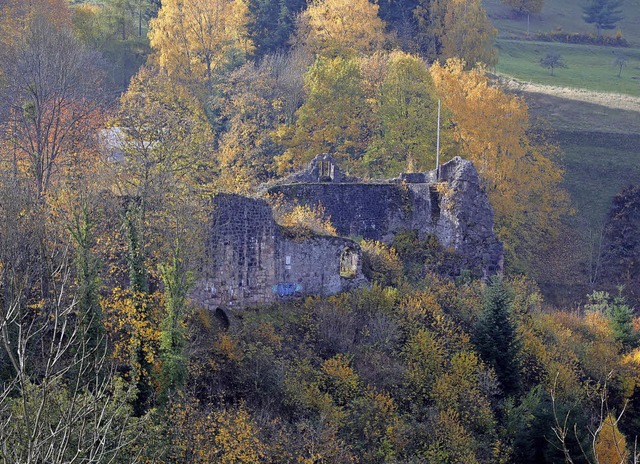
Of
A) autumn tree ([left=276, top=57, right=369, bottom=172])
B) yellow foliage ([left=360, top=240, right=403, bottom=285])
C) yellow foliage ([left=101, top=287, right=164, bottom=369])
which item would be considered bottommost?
yellow foliage ([left=360, top=240, right=403, bottom=285])

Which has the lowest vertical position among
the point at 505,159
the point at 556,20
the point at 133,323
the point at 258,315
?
the point at 258,315

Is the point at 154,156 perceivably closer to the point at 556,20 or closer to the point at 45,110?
the point at 45,110

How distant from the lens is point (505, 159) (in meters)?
35.2

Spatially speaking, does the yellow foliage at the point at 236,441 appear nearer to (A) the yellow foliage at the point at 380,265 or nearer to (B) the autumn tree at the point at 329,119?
(A) the yellow foliage at the point at 380,265

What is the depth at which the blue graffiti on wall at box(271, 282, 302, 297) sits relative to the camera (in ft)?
65.2

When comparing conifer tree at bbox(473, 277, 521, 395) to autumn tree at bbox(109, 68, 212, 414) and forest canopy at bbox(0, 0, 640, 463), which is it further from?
autumn tree at bbox(109, 68, 212, 414)

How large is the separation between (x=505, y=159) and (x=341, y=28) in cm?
1394

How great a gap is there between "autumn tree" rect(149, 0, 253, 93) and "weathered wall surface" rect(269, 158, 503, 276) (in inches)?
577

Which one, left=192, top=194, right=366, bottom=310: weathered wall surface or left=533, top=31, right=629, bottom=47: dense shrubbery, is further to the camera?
left=533, top=31, right=629, bottom=47: dense shrubbery

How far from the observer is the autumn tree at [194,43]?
38.1m

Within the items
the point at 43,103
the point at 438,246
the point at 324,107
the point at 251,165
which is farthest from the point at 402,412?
the point at 324,107

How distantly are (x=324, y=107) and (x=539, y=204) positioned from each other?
38.4 ft

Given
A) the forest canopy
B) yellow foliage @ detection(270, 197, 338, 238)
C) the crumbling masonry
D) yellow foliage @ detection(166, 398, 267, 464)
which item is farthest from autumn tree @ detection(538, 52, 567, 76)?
yellow foliage @ detection(166, 398, 267, 464)

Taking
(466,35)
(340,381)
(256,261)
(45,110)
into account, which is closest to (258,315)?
(256,261)
